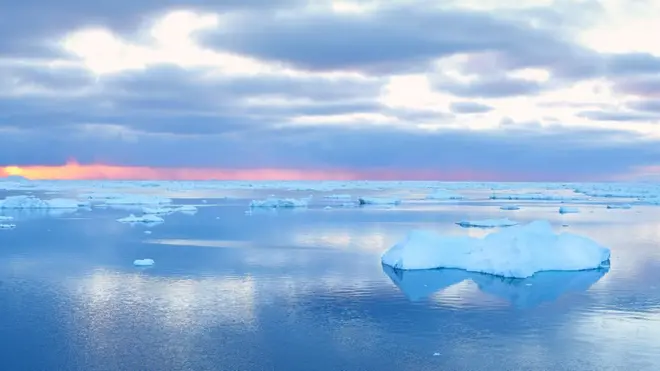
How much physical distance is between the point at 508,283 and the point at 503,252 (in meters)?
1.33

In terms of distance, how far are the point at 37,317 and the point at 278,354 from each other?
198 inches

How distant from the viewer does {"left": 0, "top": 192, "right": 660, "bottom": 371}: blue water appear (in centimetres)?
984

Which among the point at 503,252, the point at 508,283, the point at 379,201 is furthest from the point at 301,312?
the point at 379,201

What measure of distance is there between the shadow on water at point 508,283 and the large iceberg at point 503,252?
0.22 metres

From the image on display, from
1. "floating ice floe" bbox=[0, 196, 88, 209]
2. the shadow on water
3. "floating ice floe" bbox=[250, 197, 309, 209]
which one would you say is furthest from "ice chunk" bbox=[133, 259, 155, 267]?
"floating ice floe" bbox=[250, 197, 309, 209]

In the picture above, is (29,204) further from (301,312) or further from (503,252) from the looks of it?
(301,312)

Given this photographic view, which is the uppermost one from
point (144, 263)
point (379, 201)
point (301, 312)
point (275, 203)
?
point (275, 203)

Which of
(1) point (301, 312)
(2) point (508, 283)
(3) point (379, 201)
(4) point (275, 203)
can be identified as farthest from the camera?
(3) point (379, 201)

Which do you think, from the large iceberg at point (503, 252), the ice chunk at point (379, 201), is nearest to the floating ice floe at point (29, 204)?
the ice chunk at point (379, 201)

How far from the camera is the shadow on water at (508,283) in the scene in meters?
14.7

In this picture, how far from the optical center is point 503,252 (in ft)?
57.3

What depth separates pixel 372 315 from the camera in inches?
494

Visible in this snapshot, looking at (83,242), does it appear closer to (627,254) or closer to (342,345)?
(342,345)

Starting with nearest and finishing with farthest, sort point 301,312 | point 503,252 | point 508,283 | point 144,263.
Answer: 1. point 301,312
2. point 508,283
3. point 503,252
4. point 144,263
